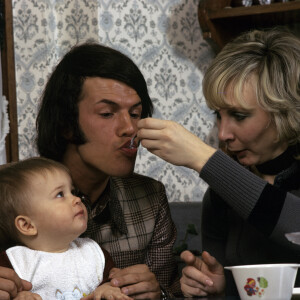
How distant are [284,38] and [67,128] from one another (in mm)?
718

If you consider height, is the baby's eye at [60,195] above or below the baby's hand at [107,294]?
above

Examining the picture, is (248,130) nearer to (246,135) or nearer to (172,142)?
(246,135)

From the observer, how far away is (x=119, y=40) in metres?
A: 2.74

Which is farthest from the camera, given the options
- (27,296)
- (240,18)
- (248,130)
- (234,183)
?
(240,18)

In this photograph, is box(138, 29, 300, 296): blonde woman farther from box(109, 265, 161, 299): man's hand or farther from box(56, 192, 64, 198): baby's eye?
box(56, 192, 64, 198): baby's eye

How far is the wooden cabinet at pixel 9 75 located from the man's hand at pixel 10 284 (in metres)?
1.63

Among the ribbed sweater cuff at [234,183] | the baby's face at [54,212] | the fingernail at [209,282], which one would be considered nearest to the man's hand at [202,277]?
the fingernail at [209,282]

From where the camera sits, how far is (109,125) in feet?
5.59

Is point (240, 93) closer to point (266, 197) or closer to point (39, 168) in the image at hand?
point (266, 197)

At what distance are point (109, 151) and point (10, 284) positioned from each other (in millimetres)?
614

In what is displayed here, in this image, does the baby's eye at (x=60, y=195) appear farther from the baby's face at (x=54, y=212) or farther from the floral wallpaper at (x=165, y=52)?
the floral wallpaper at (x=165, y=52)

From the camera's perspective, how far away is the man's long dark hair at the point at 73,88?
1.79 m

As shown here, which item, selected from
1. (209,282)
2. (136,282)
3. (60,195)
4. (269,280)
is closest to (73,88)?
(60,195)

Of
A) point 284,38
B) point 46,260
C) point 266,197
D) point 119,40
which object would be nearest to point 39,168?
point 46,260
